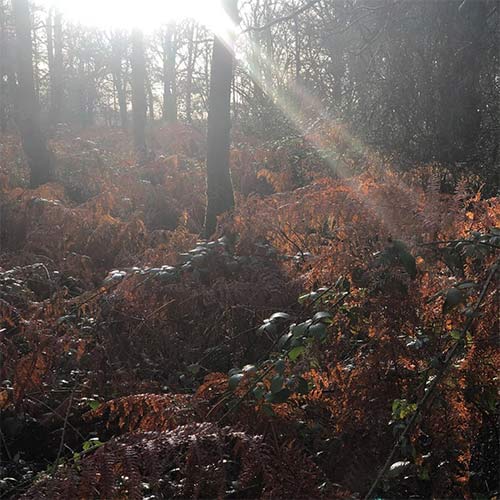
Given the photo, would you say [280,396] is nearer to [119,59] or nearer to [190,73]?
[119,59]

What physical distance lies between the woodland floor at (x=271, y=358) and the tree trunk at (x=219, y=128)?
3.59ft

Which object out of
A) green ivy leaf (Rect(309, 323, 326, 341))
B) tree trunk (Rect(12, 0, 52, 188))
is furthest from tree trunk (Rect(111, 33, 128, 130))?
green ivy leaf (Rect(309, 323, 326, 341))

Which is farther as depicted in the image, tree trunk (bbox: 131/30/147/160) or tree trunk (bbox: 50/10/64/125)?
tree trunk (bbox: 50/10/64/125)

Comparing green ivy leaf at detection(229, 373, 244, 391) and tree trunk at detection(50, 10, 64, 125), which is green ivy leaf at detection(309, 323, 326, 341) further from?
tree trunk at detection(50, 10, 64, 125)

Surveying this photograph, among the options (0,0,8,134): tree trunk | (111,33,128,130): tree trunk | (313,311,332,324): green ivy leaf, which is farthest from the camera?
(111,33,128,130): tree trunk

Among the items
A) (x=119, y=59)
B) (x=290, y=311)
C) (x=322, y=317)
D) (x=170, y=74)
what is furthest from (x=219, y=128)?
(x=170, y=74)

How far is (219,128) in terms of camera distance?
6.80 metres

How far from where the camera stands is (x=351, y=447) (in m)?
2.57

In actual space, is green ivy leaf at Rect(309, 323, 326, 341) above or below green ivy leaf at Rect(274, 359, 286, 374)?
above

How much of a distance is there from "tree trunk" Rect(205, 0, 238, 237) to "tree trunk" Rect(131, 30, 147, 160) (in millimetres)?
5719

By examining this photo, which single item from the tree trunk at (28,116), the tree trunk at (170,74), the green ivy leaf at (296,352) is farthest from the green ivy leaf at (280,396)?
the tree trunk at (170,74)

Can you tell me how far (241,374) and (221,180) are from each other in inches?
181

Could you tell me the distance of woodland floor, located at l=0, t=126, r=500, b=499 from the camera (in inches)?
84.0

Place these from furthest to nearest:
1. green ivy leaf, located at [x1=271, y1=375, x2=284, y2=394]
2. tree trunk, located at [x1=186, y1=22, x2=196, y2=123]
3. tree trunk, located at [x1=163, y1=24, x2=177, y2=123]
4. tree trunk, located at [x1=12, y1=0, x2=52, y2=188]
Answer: tree trunk, located at [x1=186, y1=22, x2=196, y2=123], tree trunk, located at [x1=163, y1=24, x2=177, y2=123], tree trunk, located at [x1=12, y1=0, x2=52, y2=188], green ivy leaf, located at [x1=271, y1=375, x2=284, y2=394]
